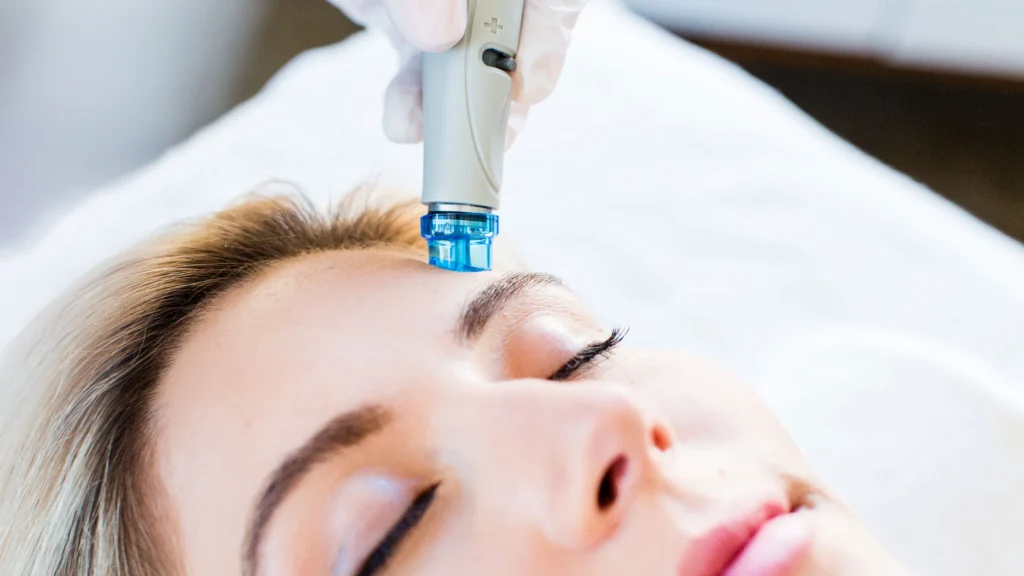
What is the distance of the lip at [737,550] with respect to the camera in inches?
21.2

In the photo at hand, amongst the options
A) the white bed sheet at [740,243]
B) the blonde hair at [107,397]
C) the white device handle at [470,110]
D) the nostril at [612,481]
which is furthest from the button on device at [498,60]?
the white bed sheet at [740,243]

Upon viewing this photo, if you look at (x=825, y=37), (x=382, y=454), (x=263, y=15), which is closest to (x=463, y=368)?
(x=382, y=454)

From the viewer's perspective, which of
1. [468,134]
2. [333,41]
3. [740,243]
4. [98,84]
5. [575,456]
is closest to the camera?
[575,456]

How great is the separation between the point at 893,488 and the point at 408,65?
31.4 inches

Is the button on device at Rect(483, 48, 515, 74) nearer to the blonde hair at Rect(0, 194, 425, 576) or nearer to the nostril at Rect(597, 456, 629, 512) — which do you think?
the blonde hair at Rect(0, 194, 425, 576)

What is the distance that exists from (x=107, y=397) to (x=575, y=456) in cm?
44

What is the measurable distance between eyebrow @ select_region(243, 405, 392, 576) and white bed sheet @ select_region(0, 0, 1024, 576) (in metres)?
0.57

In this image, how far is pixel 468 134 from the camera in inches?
25.8

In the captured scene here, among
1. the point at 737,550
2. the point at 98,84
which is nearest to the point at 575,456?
the point at 737,550

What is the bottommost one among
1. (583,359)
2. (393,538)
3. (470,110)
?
(393,538)

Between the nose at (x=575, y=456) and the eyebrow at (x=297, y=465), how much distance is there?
0.35 feet

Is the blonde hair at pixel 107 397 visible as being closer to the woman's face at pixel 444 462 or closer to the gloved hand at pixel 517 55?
the woman's face at pixel 444 462

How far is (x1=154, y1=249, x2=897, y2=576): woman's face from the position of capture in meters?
0.54

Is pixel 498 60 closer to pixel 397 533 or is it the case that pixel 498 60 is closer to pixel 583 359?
pixel 583 359
